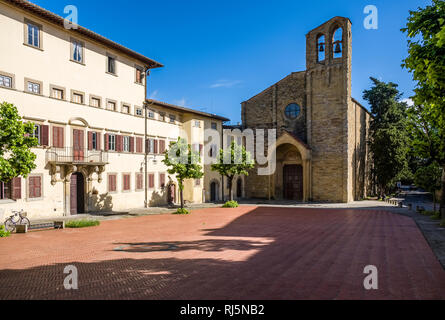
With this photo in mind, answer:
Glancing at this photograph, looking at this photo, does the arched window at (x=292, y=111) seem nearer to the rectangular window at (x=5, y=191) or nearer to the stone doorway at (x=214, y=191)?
the stone doorway at (x=214, y=191)

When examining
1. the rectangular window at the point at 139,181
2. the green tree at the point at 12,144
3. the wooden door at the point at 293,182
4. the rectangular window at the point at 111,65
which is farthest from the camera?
the wooden door at the point at 293,182

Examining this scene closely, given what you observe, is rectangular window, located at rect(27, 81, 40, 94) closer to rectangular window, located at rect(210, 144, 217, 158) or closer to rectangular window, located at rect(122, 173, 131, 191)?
rectangular window, located at rect(122, 173, 131, 191)

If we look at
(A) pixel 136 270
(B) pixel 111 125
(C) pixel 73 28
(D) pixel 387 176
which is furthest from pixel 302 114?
(A) pixel 136 270

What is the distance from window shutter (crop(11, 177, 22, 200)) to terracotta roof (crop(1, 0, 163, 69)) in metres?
11.0

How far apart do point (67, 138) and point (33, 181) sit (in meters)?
3.88

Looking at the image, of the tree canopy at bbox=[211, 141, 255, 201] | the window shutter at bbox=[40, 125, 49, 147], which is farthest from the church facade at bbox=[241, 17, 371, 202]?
the window shutter at bbox=[40, 125, 49, 147]

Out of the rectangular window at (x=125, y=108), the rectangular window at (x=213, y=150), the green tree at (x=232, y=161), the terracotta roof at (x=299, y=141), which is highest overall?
the rectangular window at (x=125, y=108)

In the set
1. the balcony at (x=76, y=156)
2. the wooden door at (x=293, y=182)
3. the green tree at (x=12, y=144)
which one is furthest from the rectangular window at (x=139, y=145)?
the wooden door at (x=293, y=182)

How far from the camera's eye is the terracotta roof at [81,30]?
19516 mm

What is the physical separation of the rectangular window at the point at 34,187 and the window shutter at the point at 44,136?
2338 mm

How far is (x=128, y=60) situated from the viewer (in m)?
28.2

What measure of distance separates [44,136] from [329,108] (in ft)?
Result: 92.8

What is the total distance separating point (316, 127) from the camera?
3569cm

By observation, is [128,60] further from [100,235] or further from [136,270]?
[136,270]
